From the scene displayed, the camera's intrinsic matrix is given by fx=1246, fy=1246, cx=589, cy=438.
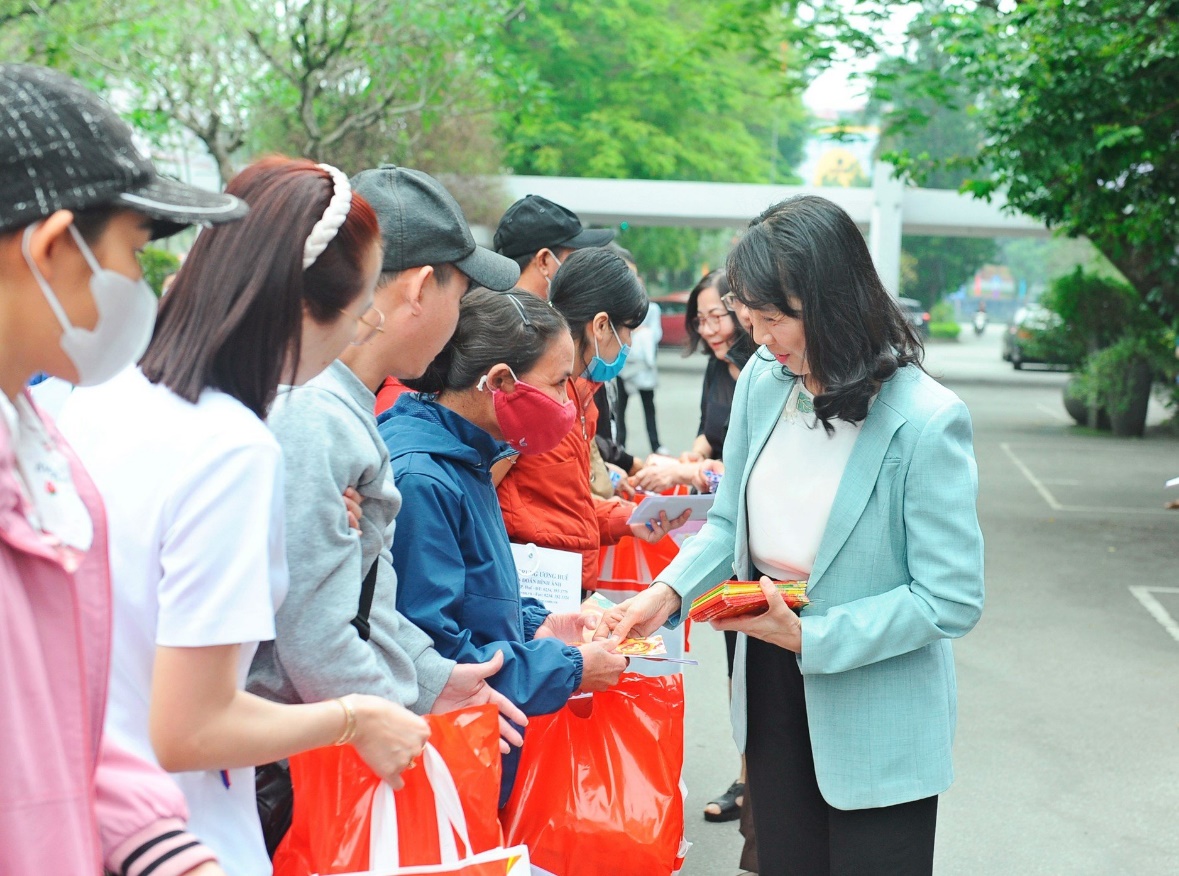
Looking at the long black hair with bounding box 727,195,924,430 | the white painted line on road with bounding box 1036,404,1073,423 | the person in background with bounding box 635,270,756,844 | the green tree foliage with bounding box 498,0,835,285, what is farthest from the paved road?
the green tree foliage with bounding box 498,0,835,285

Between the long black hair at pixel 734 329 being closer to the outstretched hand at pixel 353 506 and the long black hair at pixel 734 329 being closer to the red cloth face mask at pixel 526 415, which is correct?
the red cloth face mask at pixel 526 415

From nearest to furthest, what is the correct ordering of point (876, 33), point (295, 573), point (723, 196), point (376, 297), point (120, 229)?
point (120, 229) → point (295, 573) → point (376, 297) → point (876, 33) → point (723, 196)

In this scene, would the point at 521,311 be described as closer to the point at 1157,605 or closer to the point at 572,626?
the point at 572,626

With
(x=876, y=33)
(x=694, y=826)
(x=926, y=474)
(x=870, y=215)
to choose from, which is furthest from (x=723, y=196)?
(x=926, y=474)

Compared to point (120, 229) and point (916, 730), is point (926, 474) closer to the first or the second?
point (916, 730)

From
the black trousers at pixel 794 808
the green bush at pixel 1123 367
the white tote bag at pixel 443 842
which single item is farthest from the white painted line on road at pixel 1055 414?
the white tote bag at pixel 443 842

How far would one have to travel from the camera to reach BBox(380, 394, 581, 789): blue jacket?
2.30 metres

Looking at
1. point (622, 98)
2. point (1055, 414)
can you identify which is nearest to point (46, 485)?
point (1055, 414)

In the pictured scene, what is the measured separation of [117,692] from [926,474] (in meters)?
1.50

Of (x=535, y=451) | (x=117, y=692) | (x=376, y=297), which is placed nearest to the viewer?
(x=117, y=692)

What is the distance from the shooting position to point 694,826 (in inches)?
171

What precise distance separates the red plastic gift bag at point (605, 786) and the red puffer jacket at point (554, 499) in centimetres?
54

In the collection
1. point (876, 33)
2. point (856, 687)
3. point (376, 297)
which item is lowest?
point (856, 687)

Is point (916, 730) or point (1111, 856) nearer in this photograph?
point (916, 730)
